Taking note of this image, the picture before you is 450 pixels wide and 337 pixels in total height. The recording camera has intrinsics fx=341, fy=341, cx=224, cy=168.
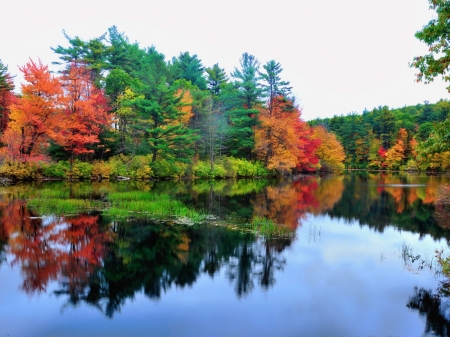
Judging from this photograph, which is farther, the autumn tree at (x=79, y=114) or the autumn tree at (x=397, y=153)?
the autumn tree at (x=397, y=153)

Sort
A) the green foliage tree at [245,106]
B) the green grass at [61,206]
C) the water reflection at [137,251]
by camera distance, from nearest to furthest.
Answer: the water reflection at [137,251], the green grass at [61,206], the green foliage tree at [245,106]

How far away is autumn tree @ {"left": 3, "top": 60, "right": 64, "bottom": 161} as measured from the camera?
25.5m

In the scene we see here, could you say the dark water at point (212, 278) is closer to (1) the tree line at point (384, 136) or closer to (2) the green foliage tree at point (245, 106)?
(2) the green foliage tree at point (245, 106)

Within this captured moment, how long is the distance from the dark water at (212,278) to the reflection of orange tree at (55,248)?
0.03 m

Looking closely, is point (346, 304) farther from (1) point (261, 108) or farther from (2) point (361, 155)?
(2) point (361, 155)

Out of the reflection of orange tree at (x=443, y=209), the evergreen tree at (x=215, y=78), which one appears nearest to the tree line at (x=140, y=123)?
the reflection of orange tree at (x=443, y=209)

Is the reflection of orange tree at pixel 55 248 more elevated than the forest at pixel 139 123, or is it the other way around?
the forest at pixel 139 123

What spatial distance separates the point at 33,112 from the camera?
25.7 metres

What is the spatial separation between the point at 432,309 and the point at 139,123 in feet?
92.9

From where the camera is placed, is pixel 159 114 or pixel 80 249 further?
pixel 159 114

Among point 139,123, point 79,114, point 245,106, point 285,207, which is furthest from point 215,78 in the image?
point 285,207

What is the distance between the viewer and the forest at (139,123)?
26.6 metres

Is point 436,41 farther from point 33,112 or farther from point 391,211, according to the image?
point 33,112

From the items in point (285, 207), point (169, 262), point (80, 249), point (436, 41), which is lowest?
point (169, 262)
